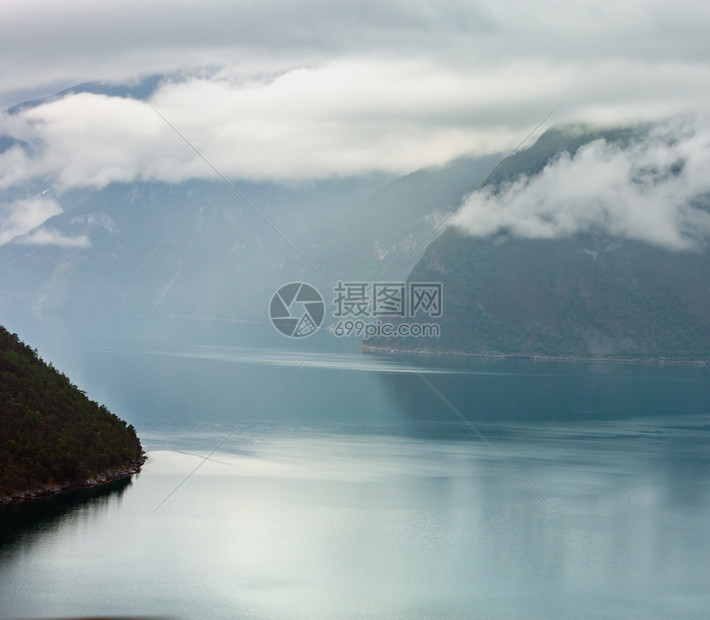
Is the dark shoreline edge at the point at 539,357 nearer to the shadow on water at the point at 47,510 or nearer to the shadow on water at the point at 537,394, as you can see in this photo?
the shadow on water at the point at 537,394

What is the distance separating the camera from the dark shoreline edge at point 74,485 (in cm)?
4746

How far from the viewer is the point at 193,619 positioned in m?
34.0

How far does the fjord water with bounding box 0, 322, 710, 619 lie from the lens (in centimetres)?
3653

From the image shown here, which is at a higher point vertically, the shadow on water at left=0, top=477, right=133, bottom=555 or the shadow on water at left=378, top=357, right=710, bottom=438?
the shadow on water at left=378, top=357, right=710, bottom=438

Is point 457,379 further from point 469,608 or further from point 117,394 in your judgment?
point 469,608

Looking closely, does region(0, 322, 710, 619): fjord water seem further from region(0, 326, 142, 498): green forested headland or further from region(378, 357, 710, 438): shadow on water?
region(0, 326, 142, 498): green forested headland

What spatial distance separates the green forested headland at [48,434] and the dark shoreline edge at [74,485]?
82 millimetres

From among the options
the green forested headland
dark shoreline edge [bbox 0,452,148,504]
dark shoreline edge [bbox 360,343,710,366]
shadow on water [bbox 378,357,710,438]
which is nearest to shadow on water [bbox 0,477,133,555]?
dark shoreline edge [bbox 0,452,148,504]

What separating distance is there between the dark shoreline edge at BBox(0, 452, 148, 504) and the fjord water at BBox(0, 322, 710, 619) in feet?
3.51

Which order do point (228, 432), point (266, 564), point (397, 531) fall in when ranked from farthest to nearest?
point (228, 432), point (397, 531), point (266, 564)

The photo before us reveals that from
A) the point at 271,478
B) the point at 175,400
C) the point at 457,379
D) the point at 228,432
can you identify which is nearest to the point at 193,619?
the point at 271,478

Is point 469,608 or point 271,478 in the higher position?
point 271,478

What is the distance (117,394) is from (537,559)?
60.7 metres

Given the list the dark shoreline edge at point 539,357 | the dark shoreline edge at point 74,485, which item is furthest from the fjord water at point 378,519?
the dark shoreline edge at point 539,357
